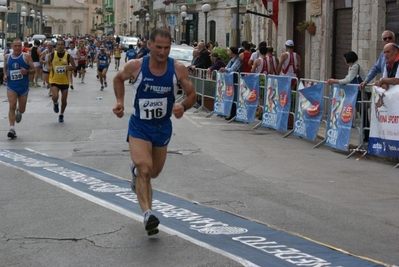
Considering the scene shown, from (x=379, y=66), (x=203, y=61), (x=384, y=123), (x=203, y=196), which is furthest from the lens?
(x=203, y=61)

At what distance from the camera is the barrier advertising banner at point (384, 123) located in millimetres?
13086

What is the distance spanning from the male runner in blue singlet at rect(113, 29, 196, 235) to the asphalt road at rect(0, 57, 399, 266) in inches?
23.4

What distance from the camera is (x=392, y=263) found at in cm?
691

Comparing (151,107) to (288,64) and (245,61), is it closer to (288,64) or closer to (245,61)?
(288,64)

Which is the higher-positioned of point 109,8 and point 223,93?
point 109,8

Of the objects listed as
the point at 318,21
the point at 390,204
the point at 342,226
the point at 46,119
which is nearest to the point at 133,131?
the point at 342,226

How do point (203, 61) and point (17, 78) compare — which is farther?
point (203, 61)

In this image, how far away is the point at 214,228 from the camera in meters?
8.17

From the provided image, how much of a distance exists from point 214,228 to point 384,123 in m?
5.92

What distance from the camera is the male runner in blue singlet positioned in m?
8.01

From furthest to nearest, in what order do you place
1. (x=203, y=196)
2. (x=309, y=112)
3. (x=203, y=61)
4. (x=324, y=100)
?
(x=203, y=61), (x=309, y=112), (x=324, y=100), (x=203, y=196)

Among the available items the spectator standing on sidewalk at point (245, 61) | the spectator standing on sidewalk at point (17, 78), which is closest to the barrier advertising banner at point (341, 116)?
the spectator standing on sidewalk at point (17, 78)

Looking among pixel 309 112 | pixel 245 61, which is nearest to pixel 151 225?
pixel 309 112

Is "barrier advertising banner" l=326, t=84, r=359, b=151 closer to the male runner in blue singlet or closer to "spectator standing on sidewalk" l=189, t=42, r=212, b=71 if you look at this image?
the male runner in blue singlet
